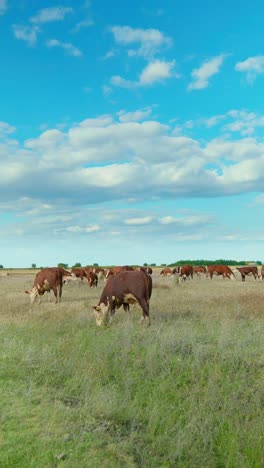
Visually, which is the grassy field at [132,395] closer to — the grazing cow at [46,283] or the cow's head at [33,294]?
the grazing cow at [46,283]

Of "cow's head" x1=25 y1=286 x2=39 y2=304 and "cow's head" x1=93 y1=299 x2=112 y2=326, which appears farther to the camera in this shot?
"cow's head" x1=25 y1=286 x2=39 y2=304

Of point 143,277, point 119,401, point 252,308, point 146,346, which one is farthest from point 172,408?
point 252,308

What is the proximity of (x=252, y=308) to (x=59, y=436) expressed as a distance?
49.0 feet

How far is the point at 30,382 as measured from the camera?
8.52m

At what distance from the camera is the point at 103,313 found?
49.1 ft

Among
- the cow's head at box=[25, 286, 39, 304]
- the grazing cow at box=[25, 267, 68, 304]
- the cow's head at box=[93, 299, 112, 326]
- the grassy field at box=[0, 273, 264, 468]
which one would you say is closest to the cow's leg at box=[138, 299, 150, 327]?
the grassy field at box=[0, 273, 264, 468]

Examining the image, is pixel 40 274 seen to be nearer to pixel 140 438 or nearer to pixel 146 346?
pixel 146 346

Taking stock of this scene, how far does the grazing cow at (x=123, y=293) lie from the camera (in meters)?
15.0

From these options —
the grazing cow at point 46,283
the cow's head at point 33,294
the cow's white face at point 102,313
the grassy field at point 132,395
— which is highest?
the grazing cow at point 46,283

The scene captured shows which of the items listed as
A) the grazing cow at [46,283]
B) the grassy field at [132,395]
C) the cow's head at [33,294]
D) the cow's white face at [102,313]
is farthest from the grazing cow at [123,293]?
the cow's head at [33,294]

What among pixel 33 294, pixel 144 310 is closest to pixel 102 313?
pixel 144 310

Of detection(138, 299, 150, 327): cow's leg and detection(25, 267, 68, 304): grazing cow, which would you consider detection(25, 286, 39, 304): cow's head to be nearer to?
detection(25, 267, 68, 304): grazing cow

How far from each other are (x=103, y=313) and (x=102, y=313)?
4cm

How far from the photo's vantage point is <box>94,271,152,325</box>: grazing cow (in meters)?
15.0
